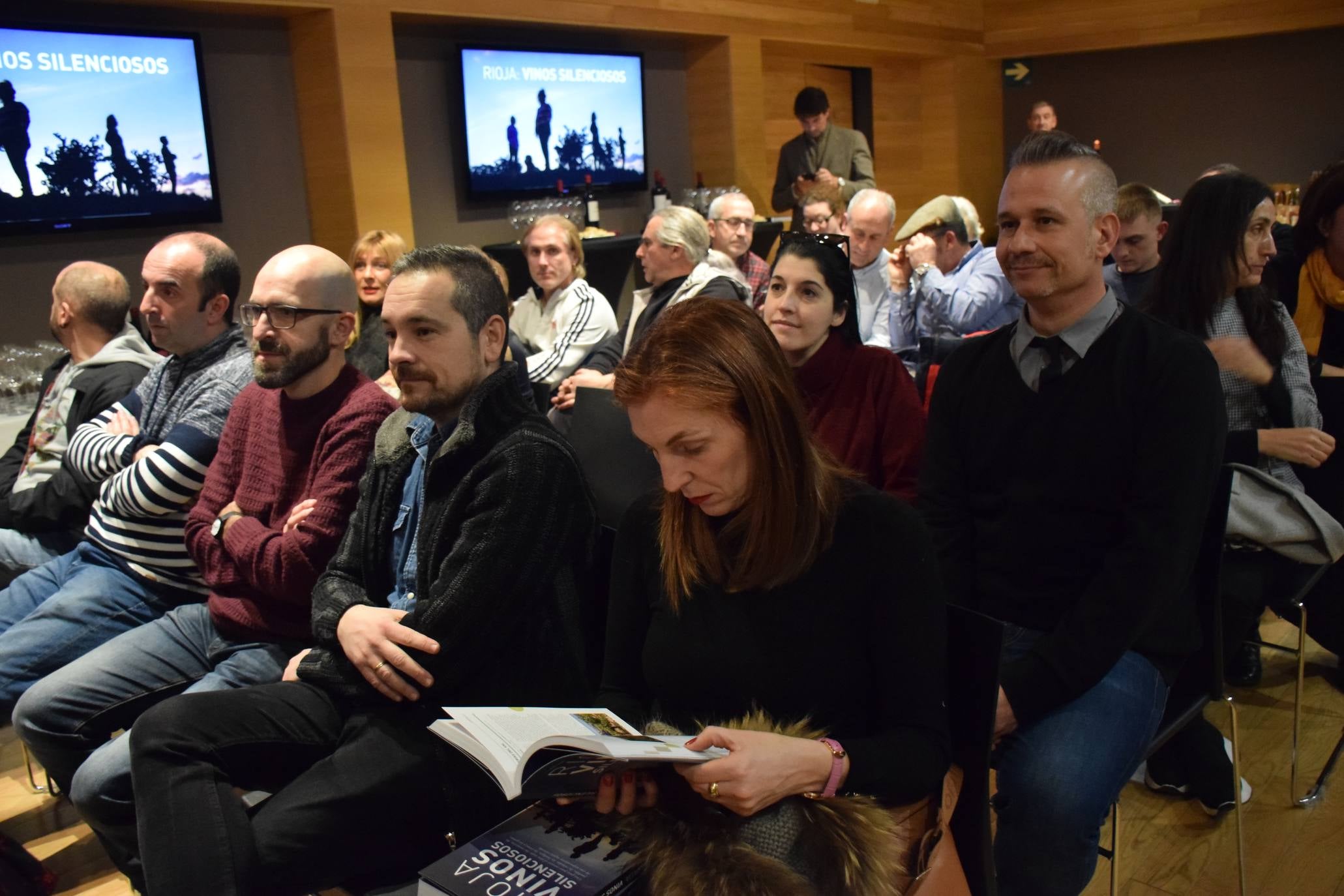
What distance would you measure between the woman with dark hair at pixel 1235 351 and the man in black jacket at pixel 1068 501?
2.27ft

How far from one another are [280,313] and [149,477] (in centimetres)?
52

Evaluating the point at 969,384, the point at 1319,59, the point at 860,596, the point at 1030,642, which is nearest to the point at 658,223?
the point at 969,384

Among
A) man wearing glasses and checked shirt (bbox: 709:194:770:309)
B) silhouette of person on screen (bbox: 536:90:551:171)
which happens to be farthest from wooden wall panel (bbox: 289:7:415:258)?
man wearing glasses and checked shirt (bbox: 709:194:770:309)

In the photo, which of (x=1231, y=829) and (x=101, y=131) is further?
(x=101, y=131)

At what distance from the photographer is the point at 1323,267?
9.42ft

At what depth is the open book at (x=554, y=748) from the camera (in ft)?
3.89

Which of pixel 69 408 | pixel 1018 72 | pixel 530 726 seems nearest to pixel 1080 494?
pixel 530 726

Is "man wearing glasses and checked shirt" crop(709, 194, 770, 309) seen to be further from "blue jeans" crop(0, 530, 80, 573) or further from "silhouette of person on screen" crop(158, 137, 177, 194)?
"blue jeans" crop(0, 530, 80, 573)

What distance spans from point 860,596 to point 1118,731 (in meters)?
0.61

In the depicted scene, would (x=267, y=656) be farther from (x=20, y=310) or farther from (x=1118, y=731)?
(x=20, y=310)

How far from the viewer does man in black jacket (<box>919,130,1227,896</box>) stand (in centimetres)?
168

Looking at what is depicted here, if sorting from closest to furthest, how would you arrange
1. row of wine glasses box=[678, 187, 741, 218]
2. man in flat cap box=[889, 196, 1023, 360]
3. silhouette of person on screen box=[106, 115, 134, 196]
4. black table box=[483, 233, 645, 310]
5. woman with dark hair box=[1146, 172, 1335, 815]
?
woman with dark hair box=[1146, 172, 1335, 815]
man in flat cap box=[889, 196, 1023, 360]
silhouette of person on screen box=[106, 115, 134, 196]
black table box=[483, 233, 645, 310]
row of wine glasses box=[678, 187, 741, 218]

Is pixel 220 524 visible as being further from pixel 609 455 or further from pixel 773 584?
pixel 773 584

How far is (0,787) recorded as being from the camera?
2988mm
